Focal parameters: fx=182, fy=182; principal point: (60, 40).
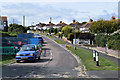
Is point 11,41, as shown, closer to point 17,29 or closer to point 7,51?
point 7,51

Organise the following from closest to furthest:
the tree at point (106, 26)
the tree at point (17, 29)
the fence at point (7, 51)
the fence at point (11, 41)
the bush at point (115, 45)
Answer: the fence at point (7, 51) → the bush at point (115, 45) → the fence at point (11, 41) → the tree at point (106, 26) → the tree at point (17, 29)

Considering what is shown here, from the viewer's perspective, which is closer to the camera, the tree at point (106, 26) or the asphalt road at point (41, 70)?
the asphalt road at point (41, 70)

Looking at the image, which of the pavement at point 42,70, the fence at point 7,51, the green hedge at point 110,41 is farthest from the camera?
the green hedge at point 110,41

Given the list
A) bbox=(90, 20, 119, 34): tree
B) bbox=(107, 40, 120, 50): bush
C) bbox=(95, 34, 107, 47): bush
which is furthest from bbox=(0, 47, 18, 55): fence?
bbox=(90, 20, 119, 34): tree

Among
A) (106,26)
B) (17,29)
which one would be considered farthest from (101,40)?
(17,29)

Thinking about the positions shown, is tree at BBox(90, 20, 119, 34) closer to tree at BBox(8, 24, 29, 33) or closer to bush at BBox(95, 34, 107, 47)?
bush at BBox(95, 34, 107, 47)

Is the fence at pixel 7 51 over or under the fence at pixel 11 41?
under

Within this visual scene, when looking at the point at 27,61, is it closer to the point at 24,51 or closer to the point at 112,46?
the point at 24,51

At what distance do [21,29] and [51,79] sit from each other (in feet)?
201

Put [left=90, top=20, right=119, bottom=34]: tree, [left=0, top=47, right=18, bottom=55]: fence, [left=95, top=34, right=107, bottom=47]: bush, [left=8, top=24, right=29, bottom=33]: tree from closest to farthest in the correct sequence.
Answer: [left=0, top=47, right=18, bottom=55]: fence → [left=95, top=34, right=107, bottom=47]: bush → [left=90, top=20, right=119, bottom=34]: tree → [left=8, top=24, right=29, bottom=33]: tree

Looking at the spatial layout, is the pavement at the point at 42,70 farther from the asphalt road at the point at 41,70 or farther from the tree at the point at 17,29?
the tree at the point at 17,29

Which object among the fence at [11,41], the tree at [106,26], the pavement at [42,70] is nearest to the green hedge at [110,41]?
the pavement at [42,70]

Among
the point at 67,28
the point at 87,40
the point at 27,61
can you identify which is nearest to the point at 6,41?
the point at 27,61

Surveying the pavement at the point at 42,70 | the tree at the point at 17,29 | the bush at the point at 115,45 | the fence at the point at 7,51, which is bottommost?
the pavement at the point at 42,70
